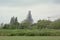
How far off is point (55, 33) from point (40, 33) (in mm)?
2870

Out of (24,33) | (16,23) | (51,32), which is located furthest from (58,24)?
(24,33)

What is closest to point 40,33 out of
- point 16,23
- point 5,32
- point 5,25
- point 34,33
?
point 34,33

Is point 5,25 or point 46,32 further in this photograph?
point 5,25

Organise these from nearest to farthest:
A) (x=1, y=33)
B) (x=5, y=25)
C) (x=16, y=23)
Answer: (x=1, y=33), (x=5, y=25), (x=16, y=23)

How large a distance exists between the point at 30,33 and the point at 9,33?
375 cm

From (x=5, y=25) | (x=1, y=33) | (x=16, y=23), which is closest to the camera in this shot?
(x=1, y=33)

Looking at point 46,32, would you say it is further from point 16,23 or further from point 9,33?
point 16,23

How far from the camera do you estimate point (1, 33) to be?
107ft

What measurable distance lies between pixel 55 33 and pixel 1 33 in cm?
982

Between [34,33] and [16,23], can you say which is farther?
[16,23]

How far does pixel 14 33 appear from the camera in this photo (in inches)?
1282

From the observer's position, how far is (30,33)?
1288 inches

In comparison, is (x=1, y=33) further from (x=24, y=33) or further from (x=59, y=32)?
(x=59, y=32)

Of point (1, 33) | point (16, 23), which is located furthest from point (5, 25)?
point (1, 33)
